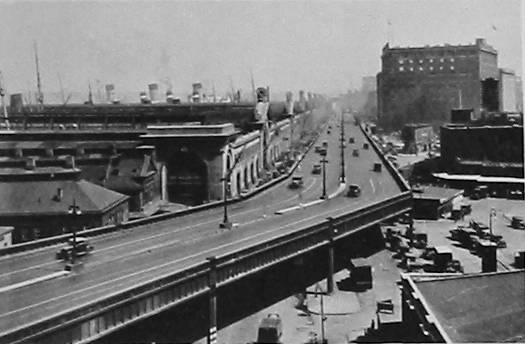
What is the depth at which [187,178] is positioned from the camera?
120ft

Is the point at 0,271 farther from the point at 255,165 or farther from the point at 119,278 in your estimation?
the point at 255,165

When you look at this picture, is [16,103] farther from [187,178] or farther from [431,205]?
[431,205]

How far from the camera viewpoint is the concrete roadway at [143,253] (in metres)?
14.5

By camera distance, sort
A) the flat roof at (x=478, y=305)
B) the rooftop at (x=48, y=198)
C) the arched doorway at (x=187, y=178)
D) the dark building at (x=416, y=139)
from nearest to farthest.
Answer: the flat roof at (x=478, y=305) → the rooftop at (x=48, y=198) → the arched doorway at (x=187, y=178) → the dark building at (x=416, y=139)

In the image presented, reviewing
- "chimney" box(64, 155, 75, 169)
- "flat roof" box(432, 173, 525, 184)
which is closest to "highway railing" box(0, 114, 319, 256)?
"chimney" box(64, 155, 75, 169)

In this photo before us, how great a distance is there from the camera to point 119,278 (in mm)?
16125

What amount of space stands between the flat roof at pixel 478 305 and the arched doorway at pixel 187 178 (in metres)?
20.0

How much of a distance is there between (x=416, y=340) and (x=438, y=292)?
4.58ft

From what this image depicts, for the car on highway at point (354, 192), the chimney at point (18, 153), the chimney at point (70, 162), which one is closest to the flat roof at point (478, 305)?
the car on highway at point (354, 192)

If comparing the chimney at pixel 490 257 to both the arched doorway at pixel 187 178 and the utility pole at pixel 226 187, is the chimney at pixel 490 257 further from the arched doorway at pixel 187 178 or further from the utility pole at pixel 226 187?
the arched doorway at pixel 187 178

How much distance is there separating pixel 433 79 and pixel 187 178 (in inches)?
2089

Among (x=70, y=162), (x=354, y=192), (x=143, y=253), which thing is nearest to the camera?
(x=143, y=253)

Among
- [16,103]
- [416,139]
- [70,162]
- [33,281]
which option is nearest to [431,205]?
[70,162]

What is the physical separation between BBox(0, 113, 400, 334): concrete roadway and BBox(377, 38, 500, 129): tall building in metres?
48.8
